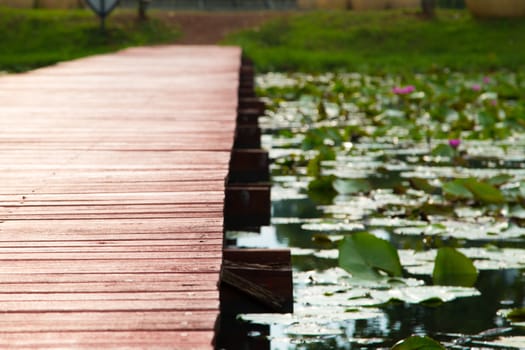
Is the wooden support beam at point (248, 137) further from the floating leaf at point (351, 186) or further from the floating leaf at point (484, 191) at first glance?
the floating leaf at point (484, 191)

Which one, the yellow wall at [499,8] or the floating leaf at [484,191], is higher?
the floating leaf at [484,191]

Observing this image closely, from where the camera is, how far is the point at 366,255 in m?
3.25

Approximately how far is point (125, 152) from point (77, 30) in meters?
17.2

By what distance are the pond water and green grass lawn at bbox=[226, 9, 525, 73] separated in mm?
8902

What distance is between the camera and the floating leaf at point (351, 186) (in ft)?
15.7

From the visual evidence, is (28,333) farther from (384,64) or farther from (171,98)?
(384,64)

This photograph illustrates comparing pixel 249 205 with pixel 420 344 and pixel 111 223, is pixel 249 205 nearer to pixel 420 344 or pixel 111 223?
pixel 111 223

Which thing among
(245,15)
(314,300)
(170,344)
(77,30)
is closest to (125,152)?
(314,300)

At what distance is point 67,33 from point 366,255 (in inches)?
705

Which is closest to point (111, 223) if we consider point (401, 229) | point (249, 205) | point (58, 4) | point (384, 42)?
point (249, 205)

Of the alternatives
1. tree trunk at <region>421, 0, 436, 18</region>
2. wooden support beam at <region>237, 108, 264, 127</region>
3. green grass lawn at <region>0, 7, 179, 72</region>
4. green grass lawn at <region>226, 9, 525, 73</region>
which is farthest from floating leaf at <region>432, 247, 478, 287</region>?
tree trunk at <region>421, 0, 436, 18</region>

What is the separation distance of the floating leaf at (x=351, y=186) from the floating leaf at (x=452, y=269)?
1515 millimetres

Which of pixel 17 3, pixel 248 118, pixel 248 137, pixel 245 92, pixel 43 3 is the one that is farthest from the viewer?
pixel 43 3

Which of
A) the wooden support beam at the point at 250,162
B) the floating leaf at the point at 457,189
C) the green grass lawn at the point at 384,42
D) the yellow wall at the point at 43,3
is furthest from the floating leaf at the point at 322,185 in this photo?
the yellow wall at the point at 43,3
